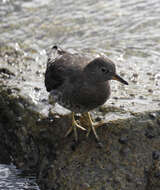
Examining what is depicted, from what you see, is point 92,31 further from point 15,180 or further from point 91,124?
point 15,180

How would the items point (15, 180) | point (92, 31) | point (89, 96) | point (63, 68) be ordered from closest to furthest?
point (89, 96), point (63, 68), point (15, 180), point (92, 31)

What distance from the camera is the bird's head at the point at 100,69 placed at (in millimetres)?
5805

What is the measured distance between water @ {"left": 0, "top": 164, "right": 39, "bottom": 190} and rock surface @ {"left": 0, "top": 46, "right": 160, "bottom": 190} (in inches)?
5.5

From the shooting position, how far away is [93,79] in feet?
19.1

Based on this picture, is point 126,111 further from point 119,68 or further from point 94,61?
point 119,68

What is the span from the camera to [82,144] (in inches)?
→ 232

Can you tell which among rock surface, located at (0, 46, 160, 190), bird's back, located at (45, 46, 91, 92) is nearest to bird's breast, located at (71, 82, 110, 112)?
bird's back, located at (45, 46, 91, 92)

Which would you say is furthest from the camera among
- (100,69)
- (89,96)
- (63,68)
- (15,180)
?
(15,180)

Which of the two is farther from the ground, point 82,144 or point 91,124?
point 91,124

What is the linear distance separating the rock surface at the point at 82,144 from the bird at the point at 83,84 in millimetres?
250

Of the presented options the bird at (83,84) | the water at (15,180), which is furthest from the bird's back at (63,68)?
the water at (15,180)

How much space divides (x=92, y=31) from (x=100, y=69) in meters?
4.63

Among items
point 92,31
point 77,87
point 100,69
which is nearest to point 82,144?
point 77,87

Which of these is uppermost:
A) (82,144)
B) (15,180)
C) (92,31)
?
(92,31)
